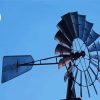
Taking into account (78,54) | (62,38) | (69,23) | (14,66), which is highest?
(69,23)

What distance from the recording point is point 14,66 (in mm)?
12484

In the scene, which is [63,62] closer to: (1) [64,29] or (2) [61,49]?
(2) [61,49]

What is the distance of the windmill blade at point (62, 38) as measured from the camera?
38.7 ft

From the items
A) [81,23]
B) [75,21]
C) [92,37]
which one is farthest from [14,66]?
[92,37]

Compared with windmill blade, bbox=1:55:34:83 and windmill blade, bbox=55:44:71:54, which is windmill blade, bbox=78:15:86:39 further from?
windmill blade, bbox=1:55:34:83

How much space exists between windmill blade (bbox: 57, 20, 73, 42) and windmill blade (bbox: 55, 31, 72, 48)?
4.0 inches

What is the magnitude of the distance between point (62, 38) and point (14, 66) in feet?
6.53

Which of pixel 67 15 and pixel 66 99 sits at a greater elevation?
pixel 67 15

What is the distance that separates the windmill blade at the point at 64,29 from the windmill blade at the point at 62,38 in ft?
0.34

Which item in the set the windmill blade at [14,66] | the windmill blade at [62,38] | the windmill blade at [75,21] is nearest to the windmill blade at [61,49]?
the windmill blade at [62,38]

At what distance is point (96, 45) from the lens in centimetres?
1283

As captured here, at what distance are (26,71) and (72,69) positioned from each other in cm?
175

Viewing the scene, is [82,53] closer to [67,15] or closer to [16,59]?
[67,15]

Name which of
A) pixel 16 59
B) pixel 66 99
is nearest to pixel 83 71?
pixel 66 99
